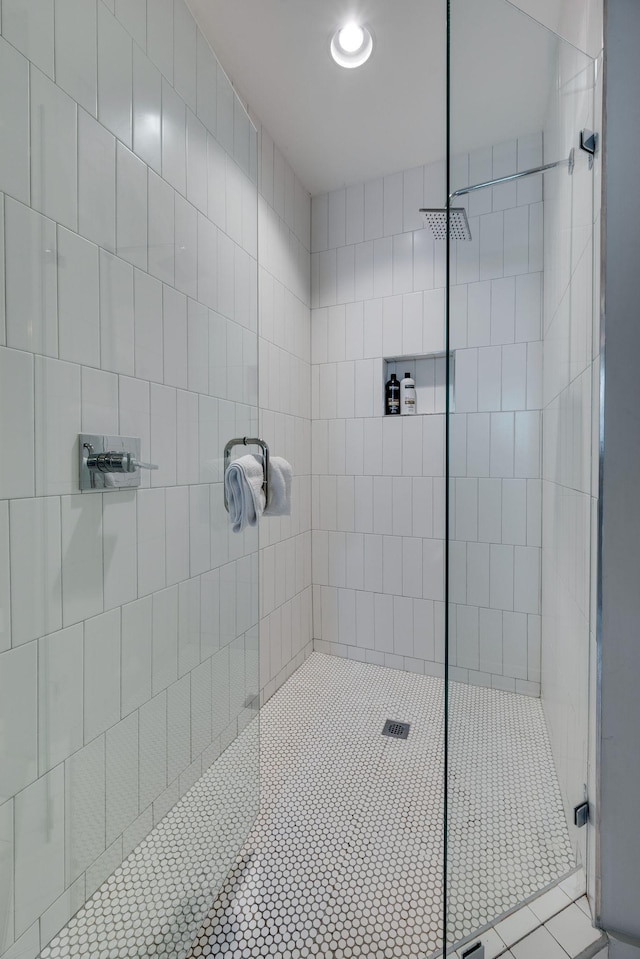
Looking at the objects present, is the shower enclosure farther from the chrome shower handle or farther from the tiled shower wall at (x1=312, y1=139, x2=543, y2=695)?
the tiled shower wall at (x1=312, y1=139, x2=543, y2=695)

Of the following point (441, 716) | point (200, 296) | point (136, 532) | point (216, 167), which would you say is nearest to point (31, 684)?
point (136, 532)

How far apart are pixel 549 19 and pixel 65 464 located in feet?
6.23

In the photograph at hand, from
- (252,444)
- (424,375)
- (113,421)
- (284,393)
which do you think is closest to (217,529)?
(252,444)

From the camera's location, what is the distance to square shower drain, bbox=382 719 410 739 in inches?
63.3

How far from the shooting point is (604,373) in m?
0.75

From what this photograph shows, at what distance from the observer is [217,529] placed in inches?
46.9

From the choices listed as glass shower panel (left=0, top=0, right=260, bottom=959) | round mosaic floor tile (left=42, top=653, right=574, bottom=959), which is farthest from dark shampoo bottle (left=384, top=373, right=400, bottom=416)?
round mosaic floor tile (left=42, top=653, right=574, bottom=959)

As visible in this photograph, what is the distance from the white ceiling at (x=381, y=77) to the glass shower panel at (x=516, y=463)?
10mm

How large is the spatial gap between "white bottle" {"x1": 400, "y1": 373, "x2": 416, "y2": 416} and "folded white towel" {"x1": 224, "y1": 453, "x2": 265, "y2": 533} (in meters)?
1.17

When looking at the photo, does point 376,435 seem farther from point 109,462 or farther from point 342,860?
point 342,860

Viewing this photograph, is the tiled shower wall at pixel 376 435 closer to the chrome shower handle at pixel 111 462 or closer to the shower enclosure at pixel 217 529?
the shower enclosure at pixel 217 529

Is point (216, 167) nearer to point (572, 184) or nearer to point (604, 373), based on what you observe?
point (572, 184)

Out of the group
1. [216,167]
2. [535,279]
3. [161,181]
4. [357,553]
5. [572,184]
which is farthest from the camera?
[357,553]

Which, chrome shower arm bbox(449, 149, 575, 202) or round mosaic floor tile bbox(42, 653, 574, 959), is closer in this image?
round mosaic floor tile bbox(42, 653, 574, 959)
